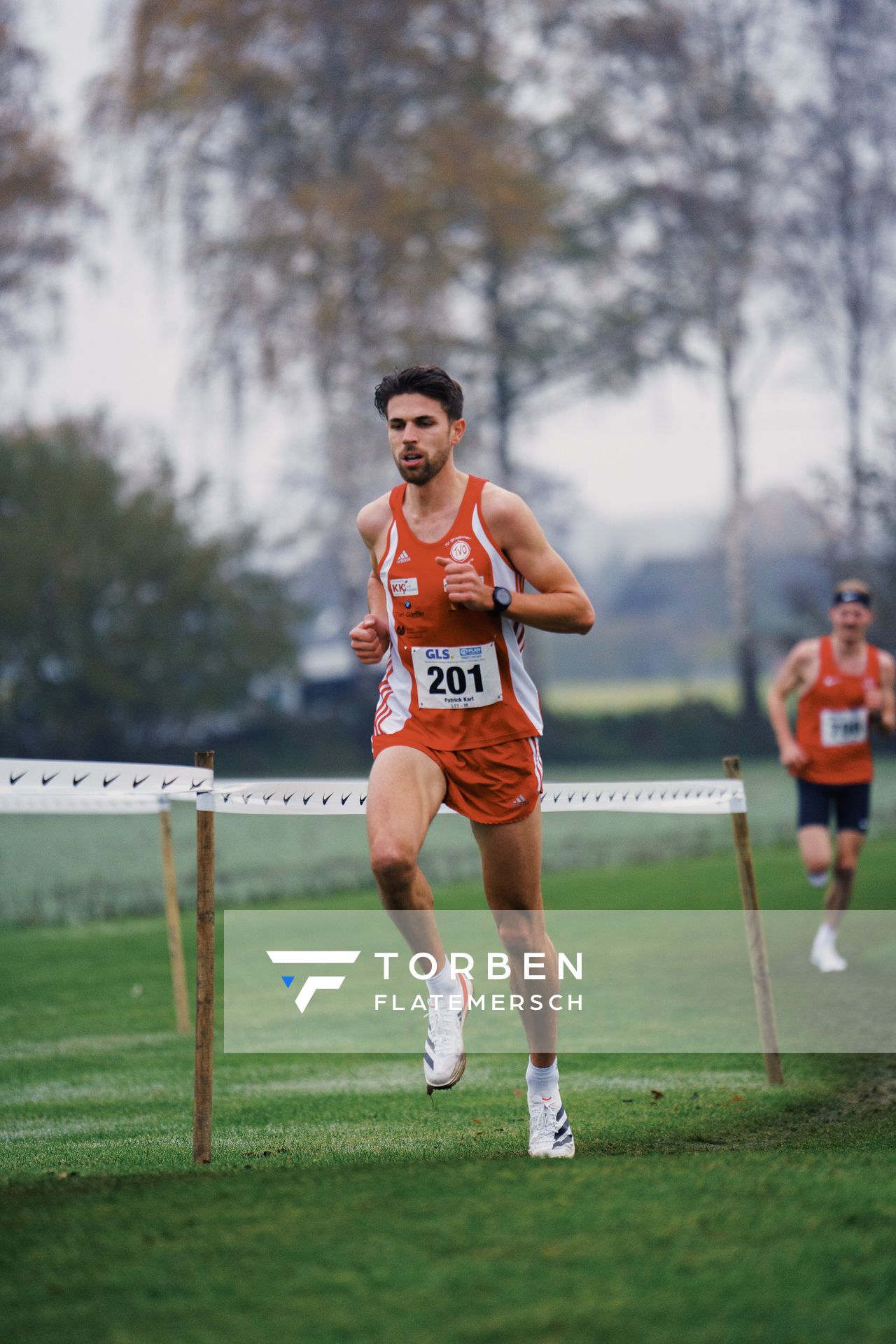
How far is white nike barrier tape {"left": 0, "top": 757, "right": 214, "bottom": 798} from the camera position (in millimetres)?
5055

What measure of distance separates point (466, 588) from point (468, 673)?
1.32ft

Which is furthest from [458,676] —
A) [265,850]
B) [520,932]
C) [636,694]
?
[636,694]

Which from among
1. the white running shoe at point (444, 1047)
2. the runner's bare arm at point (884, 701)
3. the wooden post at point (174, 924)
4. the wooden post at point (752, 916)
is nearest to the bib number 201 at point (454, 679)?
the white running shoe at point (444, 1047)

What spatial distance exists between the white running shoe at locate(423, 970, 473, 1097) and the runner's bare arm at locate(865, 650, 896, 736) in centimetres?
519

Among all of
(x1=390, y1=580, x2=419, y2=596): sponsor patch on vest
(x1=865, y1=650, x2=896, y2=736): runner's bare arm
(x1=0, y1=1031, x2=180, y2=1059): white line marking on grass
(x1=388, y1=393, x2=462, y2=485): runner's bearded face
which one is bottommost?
(x1=0, y1=1031, x2=180, y2=1059): white line marking on grass

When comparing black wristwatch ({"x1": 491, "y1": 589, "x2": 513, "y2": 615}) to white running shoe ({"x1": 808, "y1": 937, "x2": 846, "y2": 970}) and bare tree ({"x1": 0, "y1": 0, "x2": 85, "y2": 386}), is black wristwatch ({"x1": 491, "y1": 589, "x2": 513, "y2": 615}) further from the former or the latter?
bare tree ({"x1": 0, "y1": 0, "x2": 85, "y2": 386})

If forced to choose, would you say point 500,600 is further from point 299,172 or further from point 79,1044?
→ point 299,172

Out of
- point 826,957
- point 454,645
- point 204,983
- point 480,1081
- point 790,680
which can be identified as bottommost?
point 826,957

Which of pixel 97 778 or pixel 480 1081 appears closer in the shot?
pixel 97 778

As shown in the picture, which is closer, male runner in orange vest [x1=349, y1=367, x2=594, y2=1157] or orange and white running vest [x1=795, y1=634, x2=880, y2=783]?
male runner in orange vest [x1=349, y1=367, x2=594, y2=1157]

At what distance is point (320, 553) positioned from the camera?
4547cm

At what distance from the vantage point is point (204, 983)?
470 centimetres

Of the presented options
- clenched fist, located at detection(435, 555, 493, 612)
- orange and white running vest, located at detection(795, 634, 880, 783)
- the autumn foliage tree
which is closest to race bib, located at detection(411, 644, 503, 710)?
clenched fist, located at detection(435, 555, 493, 612)

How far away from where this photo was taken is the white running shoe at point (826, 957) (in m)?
9.12
